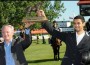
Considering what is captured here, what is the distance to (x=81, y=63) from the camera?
699 cm

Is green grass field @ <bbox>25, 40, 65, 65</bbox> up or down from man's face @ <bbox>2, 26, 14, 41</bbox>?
down

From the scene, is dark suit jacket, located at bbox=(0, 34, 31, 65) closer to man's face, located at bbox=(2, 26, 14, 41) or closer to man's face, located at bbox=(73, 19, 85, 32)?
man's face, located at bbox=(2, 26, 14, 41)

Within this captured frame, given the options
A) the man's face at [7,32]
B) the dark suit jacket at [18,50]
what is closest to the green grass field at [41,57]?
the dark suit jacket at [18,50]

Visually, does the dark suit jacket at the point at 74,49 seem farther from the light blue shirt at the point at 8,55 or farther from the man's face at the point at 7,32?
the man's face at the point at 7,32

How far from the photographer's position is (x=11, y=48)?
22.9ft

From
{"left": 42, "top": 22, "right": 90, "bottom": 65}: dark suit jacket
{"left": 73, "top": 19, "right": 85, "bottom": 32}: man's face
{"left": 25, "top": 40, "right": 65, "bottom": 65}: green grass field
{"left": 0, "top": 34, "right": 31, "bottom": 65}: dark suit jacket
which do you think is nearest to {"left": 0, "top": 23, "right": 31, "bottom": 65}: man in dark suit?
{"left": 0, "top": 34, "right": 31, "bottom": 65}: dark suit jacket

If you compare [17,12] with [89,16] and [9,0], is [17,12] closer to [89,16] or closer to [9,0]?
[9,0]

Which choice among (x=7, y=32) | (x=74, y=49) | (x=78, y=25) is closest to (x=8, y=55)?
(x=7, y=32)

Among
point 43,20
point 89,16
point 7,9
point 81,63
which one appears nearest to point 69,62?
point 81,63

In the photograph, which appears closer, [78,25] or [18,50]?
[78,25]

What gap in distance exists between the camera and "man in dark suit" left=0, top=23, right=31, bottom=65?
6.86 m

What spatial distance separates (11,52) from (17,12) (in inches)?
1775

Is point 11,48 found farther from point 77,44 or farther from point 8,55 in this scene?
point 77,44

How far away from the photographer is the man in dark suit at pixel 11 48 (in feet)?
22.5
